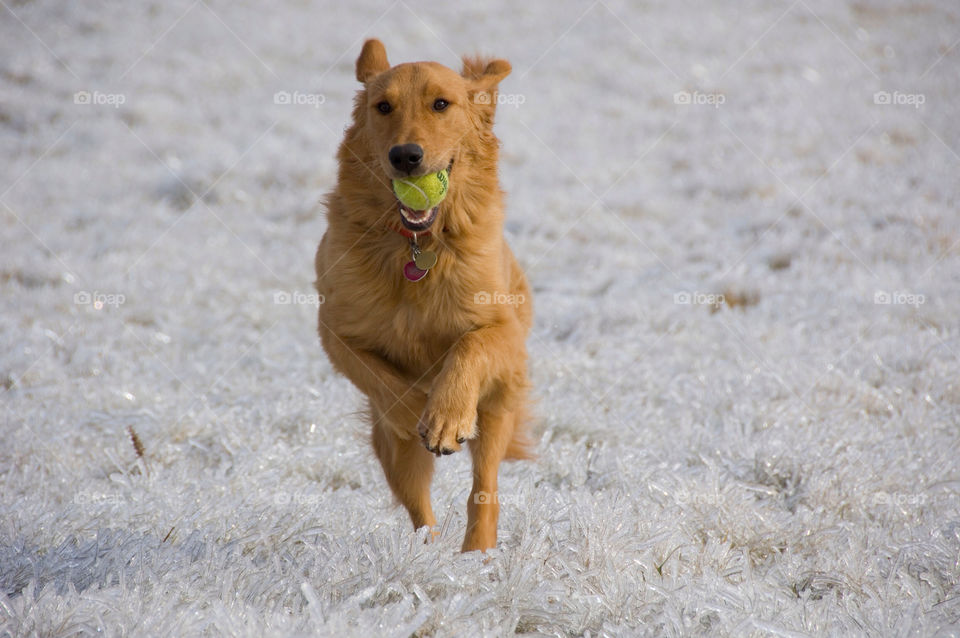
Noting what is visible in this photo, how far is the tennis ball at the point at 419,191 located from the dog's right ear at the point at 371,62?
733mm

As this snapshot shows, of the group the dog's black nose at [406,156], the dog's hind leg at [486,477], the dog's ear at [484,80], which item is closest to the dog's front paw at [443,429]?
the dog's hind leg at [486,477]

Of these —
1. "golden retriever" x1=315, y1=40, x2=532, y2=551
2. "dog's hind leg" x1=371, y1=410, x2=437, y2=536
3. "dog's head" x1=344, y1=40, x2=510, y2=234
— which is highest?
"dog's head" x1=344, y1=40, x2=510, y2=234

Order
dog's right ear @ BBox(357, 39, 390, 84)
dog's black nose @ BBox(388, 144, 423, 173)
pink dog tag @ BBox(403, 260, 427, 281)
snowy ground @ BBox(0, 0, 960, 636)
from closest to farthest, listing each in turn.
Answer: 1. snowy ground @ BBox(0, 0, 960, 636)
2. dog's black nose @ BBox(388, 144, 423, 173)
3. pink dog tag @ BBox(403, 260, 427, 281)
4. dog's right ear @ BBox(357, 39, 390, 84)

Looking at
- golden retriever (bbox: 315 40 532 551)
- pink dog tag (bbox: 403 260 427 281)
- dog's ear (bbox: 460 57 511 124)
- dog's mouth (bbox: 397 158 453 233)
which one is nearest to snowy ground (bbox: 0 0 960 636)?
golden retriever (bbox: 315 40 532 551)

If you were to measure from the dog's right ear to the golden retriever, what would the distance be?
0.20 meters

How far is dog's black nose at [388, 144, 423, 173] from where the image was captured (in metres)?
2.75

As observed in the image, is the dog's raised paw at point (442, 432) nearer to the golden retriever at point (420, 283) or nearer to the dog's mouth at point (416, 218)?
the golden retriever at point (420, 283)

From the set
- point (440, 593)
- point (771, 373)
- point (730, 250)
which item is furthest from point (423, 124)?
point (730, 250)

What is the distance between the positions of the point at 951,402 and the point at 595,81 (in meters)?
8.53

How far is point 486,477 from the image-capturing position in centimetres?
311

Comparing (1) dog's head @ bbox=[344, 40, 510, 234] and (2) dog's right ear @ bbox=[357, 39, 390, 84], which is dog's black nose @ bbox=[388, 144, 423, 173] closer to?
(1) dog's head @ bbox=[344, 40, 510, 234]

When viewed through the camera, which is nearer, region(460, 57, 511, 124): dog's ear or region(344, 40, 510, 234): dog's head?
region(344, 40, 510, 234): dog's head

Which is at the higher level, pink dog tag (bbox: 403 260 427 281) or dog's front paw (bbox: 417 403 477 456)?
pink dog tag (bbox: 403 260 427 281)

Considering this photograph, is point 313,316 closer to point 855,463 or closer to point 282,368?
point 282,368
